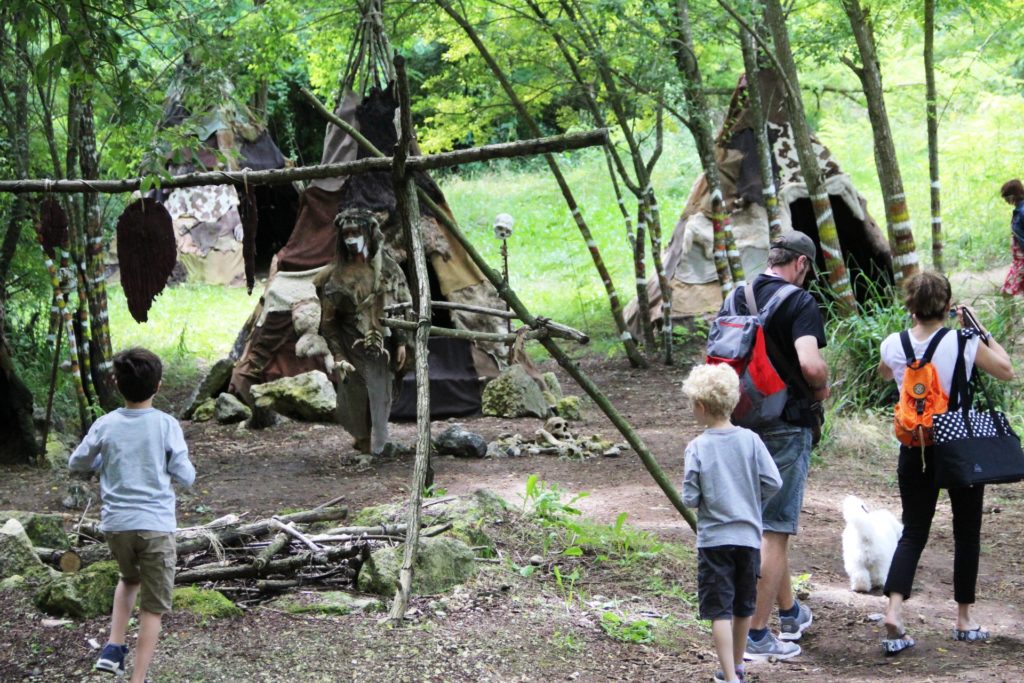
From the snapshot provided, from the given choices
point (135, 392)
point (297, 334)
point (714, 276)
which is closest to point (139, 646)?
point (135, 392)

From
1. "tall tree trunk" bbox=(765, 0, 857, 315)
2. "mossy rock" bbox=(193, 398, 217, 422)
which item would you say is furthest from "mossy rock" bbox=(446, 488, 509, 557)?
"mossy rock" bbox=(193, 398, 217, 422)

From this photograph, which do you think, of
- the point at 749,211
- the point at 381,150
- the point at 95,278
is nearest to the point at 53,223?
the point at 95,278

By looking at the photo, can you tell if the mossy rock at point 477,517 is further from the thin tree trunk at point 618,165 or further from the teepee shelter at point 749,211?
the teepee shelter at point 749,211

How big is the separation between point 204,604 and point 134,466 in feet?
3.39

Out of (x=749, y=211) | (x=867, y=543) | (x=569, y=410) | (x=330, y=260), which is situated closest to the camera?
(x=867, y=543)

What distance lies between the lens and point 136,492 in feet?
13.7

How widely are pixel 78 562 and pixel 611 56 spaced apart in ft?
26.6

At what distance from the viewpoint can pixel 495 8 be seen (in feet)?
42.5

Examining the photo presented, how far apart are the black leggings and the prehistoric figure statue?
5053 mm

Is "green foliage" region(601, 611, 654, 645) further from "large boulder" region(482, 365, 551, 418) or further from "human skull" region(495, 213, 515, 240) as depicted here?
"human skull" region(495, 213, 515, 240)

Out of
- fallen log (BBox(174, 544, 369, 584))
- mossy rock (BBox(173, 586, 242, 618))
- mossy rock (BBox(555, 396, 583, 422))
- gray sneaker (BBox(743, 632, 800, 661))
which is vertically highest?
fallen log (BBox(174, 544, 369, 584))

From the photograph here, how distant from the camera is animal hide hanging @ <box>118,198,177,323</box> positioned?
17.9 ft

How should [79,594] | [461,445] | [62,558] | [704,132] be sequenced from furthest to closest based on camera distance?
[704,132], [461,445], [62,558], [79,594]

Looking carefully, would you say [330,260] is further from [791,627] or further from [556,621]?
[791,627]
